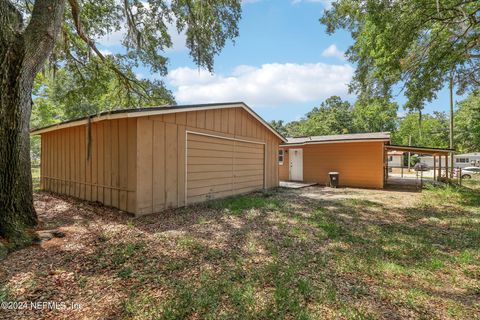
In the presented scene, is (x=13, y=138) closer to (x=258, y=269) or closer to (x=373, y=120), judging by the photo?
(x=258, y=269)

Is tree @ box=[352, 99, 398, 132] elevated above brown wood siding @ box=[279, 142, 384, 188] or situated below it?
above

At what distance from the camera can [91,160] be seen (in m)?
6.36

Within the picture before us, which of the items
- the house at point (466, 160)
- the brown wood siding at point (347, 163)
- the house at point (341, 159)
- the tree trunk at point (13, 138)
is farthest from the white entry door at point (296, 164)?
the house at point (466, 160)

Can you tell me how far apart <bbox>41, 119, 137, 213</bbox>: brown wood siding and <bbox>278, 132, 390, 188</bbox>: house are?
9.99 m

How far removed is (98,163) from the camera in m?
6.14

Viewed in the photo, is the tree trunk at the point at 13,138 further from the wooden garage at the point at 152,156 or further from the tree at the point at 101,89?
the tree at the point at 101,89

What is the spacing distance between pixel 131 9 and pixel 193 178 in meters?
6.24

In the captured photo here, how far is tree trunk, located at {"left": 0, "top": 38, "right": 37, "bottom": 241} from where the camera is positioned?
139 inches

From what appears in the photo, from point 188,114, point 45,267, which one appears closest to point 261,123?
point 188,114

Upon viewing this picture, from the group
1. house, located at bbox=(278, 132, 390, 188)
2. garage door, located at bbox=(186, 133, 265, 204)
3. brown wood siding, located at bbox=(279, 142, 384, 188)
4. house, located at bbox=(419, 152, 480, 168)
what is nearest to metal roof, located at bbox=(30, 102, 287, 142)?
garage door, located at bbox=(186, 133, 265, 204)

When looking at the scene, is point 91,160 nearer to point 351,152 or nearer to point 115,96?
point 115,96

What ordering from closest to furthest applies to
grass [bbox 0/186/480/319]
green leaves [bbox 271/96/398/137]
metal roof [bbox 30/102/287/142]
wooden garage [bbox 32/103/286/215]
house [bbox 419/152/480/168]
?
1. grass [bbox 0/186/480/319]
2. metal roof [bbox 30/102/287/142]
3. wooden garage [bbox 32/103/286/215]
4. house [bbox 419/152/480/168]
5. green leaves [bbox 271/96/398/137]

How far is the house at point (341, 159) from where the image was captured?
1170cm

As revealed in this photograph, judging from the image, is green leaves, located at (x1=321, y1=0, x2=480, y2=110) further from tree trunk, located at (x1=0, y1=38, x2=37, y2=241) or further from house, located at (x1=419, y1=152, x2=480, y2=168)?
house, located at (x1=419, y1=152, x2=480, y2=168)
